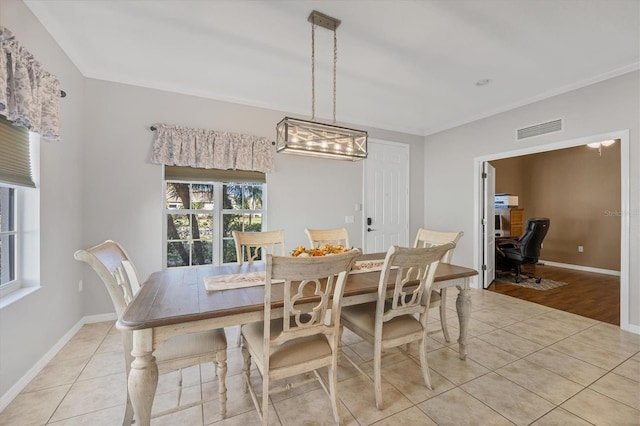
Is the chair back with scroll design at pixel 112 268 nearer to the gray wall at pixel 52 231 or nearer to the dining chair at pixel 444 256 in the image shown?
the gray wall at pixel 52 231

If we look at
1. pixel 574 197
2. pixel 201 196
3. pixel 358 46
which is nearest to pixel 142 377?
pixel 201 196

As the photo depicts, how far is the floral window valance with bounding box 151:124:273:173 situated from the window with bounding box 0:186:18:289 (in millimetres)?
1262

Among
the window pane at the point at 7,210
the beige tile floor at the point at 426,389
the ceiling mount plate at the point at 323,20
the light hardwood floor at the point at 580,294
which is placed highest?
the ceiling mount plate at the point at 323,20

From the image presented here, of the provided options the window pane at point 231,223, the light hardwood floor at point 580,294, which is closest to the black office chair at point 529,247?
the light hardwood floor at point 580,294

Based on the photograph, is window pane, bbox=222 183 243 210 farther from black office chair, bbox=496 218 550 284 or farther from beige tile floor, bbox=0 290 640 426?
black office chair, bbox=496 218 550 284

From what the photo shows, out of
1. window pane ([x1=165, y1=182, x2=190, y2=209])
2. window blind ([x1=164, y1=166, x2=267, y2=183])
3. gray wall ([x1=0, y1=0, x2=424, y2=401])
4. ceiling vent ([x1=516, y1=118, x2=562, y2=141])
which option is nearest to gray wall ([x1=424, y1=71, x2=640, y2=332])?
ceiling vent ([x1=516, y1=118, x2=562, y2=141])

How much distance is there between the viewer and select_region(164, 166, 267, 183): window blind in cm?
319

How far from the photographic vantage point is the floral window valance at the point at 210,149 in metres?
3.11

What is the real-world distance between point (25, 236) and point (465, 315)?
3582mm

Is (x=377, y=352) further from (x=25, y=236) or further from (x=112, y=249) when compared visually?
(x=25, y=236)

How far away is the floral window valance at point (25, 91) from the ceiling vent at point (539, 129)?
5.07m

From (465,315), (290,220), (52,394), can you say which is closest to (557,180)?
(465,315)

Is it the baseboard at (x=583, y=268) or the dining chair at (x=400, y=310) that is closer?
the dining chair at (x=400, y=310)

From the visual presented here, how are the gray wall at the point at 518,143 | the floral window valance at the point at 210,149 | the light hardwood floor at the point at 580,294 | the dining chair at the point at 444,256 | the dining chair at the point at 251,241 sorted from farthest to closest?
the light hardwood floor at the point at 580,294 < the floral window valance at the point at 210,149 < the gray wall at the point at 518,143 < the dining chair at the point at 251,241 < the dining chair at the point at 444,256
